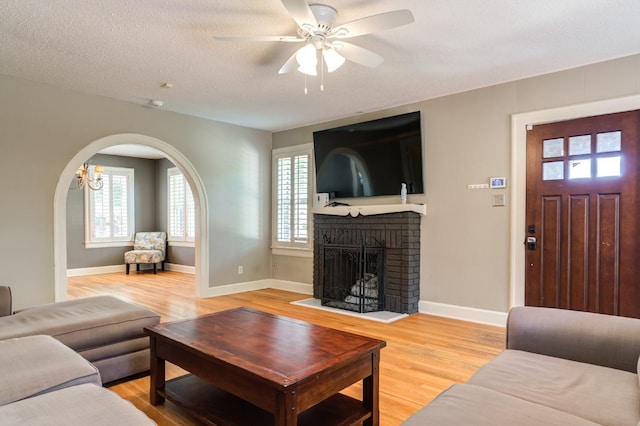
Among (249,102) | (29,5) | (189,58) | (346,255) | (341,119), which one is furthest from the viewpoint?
(341,119)

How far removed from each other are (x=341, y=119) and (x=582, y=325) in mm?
4165

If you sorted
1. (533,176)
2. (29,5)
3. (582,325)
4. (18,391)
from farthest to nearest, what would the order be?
(533,176) → (29,5) → (582,325) → (18,391)

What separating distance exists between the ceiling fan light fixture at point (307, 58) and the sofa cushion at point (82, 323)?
2147 millimetres

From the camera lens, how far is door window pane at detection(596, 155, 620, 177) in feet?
11.0

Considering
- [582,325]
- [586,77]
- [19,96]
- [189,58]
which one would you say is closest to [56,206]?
[19,96]

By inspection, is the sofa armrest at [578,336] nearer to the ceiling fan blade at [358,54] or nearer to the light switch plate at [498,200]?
the ceiling fan blade at [358,54]

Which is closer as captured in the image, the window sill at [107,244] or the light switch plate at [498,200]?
the light switch plate at [498,200]

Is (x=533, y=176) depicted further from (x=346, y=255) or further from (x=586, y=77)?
(x=346, y=255)

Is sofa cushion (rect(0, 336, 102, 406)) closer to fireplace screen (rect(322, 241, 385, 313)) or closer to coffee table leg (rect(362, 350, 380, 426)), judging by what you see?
coffee table leg (rect(362, 350, 380, 426))

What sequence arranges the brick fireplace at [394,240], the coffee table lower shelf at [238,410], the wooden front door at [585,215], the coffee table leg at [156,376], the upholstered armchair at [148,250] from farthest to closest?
the upholstered armchair at [148,250]
the brick fireplace at [394,240]
the wooden front door at [585,215]
the coffee table leg at [156,376]
the coffee table lower shelf at [238,410]

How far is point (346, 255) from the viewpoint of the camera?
16.5ft

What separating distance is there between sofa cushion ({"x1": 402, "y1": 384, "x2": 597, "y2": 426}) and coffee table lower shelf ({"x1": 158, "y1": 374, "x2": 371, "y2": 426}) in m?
0.71

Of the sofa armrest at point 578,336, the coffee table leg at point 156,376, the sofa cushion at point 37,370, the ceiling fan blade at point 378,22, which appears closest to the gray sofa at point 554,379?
the sofa armrest at point 578,336

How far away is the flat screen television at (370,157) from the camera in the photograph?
183 inches
